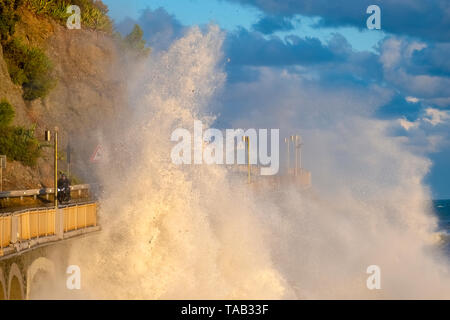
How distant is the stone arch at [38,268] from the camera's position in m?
19.5

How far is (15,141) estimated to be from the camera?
37125mm

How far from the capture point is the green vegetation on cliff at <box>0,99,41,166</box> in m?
36.3

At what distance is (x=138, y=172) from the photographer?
27391 mm

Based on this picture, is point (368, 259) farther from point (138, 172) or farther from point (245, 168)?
point (245, 168)

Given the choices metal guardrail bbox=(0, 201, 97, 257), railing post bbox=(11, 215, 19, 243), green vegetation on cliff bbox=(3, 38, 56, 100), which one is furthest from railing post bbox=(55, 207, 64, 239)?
green vegetation on cliff bbox=(3, 38, 56, 100)

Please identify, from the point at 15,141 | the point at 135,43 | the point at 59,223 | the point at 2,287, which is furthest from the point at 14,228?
the point at 135,43

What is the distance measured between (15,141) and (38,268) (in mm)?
17694

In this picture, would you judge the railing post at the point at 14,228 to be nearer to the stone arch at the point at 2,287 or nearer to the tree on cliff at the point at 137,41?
the stone arch at the point at 2,287

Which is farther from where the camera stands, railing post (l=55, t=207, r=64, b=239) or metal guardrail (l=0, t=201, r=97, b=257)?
railing post (l=55, t=207, r=64, b=239)

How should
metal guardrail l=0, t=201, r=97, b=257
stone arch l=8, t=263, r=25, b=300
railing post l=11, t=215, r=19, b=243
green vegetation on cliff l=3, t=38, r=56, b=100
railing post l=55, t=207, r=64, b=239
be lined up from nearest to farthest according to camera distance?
1. stone arch l=8, t=263, r=25, b=300
2. metal guardrail l=0, t=201, r=97, b=257
3. railing post l=11, t=215, r=19, b=243
4. railing post l=55, t=207, r=64, b=239
5. green vegetation on cliff l=3, t=38, r=56, b=100

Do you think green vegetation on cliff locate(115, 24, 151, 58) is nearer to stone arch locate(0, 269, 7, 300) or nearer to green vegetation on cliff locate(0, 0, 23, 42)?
green vegetation on cliff locate(0, 0, 23, 42)

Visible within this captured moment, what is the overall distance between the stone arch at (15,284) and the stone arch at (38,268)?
502 mm

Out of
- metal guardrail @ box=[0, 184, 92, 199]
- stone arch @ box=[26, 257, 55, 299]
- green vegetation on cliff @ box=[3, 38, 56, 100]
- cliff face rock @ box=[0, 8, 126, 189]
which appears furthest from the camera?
green vegetation on cliff @ box=[3, 38, 56, 100]

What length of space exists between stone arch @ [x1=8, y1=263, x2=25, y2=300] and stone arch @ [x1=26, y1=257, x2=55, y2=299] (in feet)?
1.65
